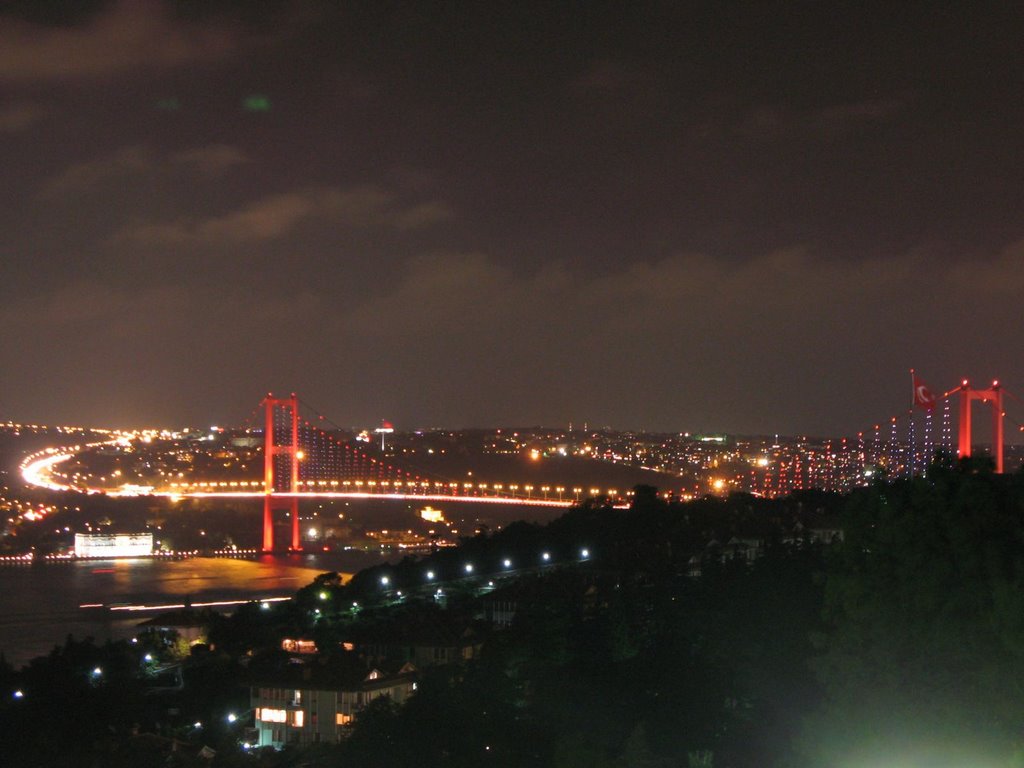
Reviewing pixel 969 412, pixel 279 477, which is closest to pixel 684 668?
pixel 969 412

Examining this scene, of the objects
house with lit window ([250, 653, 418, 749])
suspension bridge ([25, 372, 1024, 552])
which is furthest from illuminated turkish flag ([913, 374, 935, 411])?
house with lit window ([250, 653, 418, 749])

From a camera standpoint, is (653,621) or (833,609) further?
(653,621)

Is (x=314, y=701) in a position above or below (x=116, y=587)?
above

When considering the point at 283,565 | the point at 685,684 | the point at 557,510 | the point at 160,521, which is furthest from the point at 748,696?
the point at 160,521

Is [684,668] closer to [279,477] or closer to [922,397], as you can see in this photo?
[922,397]

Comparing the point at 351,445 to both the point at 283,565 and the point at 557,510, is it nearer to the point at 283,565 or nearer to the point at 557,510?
the point at 557,510
